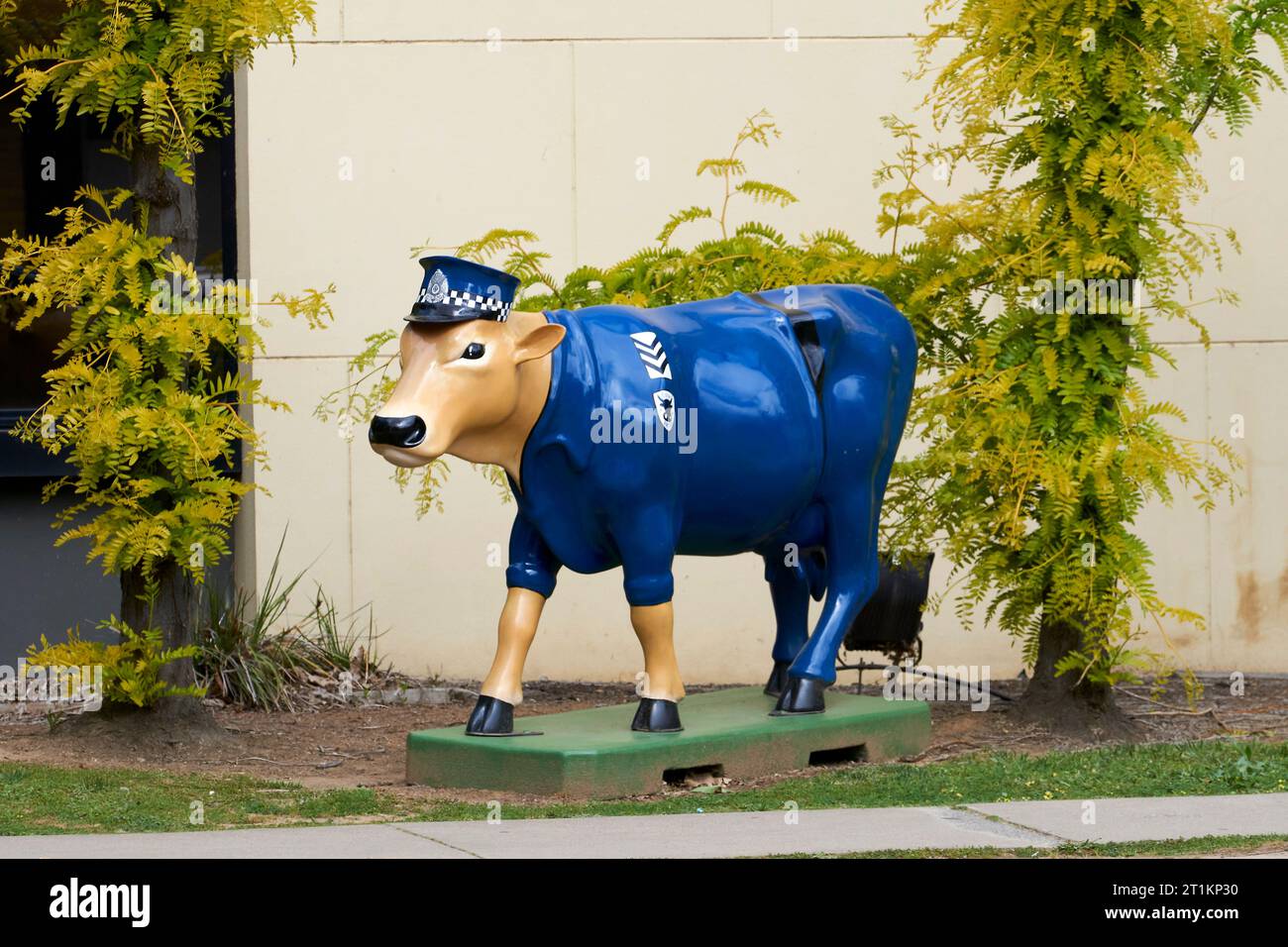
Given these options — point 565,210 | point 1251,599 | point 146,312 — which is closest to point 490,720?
point 146,312

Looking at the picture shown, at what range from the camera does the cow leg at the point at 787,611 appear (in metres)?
7.91

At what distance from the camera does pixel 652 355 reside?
6902 millimetres

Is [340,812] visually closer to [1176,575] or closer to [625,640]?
[625,640]

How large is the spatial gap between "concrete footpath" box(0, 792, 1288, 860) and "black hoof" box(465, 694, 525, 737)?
832 millimetres

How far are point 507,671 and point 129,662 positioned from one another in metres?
2.02

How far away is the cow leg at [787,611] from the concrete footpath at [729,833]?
1.80 meters

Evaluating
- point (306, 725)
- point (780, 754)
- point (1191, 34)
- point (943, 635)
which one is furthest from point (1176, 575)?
point (306, 725)

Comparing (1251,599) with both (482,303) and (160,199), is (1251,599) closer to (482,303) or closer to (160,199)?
(482,303)

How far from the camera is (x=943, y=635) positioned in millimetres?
10969

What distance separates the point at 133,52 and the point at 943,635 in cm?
593

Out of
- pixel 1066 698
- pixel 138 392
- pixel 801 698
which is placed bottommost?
pixel 1066 698

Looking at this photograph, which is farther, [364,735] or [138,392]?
[364,735]

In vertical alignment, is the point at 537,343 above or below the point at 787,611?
above

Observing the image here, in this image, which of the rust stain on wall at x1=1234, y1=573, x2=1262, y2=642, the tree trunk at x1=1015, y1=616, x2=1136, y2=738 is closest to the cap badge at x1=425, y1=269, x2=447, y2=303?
the tree trunk at x1=1015, y1=616, x2=1136, y2=738
